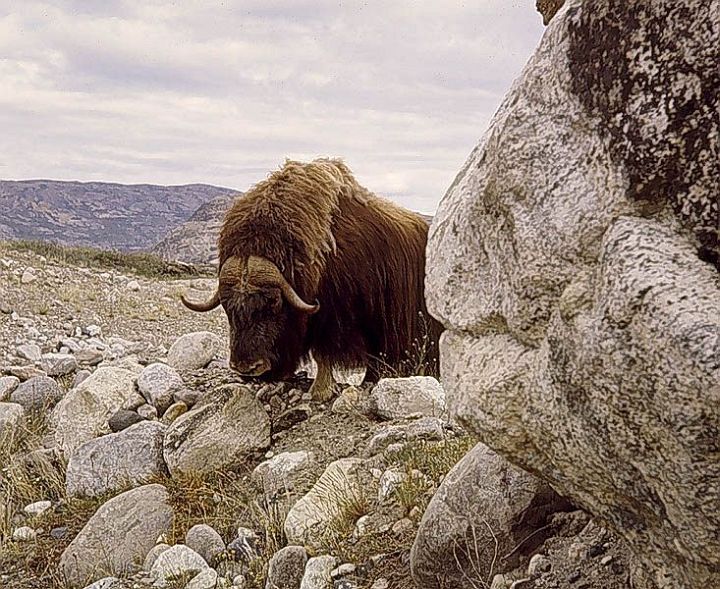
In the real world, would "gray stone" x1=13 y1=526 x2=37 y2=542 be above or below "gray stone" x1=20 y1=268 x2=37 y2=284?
below

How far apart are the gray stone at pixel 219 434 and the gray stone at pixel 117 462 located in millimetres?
155

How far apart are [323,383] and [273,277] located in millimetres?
896

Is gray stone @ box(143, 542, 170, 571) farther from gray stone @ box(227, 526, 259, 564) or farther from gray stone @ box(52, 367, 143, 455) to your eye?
gray stone @ box(52, 367, 143, 455)

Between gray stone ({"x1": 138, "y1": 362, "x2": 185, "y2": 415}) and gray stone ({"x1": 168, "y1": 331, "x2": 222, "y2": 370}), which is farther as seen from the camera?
gray stone ({"x1": 168, "y1": 331, "x2": 222, "y2": 370})

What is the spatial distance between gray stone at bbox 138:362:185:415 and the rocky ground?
0.4 inches

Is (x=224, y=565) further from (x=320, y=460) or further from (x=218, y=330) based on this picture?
(x=218, y=330)

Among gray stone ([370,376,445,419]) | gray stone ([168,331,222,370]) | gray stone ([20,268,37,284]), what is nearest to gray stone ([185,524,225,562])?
gray stone ([370,376,445,419])

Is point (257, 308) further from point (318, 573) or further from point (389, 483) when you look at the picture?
point (318, 573)

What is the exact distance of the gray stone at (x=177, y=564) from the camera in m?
4.61

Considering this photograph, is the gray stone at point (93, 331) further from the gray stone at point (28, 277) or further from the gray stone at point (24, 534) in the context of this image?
the gray stone at point (24, 534)

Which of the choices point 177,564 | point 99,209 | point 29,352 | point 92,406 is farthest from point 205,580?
point 99,209

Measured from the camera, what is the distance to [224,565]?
181 inches

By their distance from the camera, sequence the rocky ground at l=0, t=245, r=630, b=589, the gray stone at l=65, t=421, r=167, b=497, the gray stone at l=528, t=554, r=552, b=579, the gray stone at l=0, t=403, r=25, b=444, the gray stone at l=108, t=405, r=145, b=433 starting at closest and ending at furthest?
the gray stone at l=528, t=554, r=552, b=579
the rocky ground at l=0, t=245, r=630, b=589
the gray stone at l=65, t=421, r=167, b=497
the gray stone at l=108, t=405, r=145, b=433
the gray stone at l=0, t=403, r=25, b=444

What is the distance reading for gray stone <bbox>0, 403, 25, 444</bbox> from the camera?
23.0 ft
